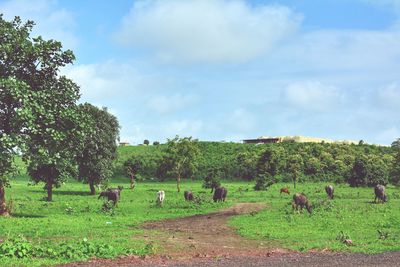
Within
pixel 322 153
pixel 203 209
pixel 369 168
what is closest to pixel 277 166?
pixel 369 168

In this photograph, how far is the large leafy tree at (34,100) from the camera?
32.7 metres

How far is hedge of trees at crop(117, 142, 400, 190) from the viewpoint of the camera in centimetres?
7662

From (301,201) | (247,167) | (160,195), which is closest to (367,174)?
(247,167)

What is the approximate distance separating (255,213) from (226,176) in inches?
2422

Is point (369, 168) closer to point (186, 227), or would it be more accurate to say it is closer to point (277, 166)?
point (277, 166)

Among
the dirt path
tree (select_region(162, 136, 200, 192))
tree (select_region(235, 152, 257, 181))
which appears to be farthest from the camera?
tree (select_region(235, 152, 257, 181))

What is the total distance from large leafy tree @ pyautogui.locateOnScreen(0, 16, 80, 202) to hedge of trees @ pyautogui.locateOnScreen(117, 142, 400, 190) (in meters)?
39.7

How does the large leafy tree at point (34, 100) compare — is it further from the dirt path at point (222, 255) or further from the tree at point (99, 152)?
the tree at point (99, 152)

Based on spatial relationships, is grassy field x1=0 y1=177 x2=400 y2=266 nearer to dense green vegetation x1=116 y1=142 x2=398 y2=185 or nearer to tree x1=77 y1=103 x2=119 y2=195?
tree x1=77 y1=103 x2=119 y2=195

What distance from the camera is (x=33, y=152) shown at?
113 feet

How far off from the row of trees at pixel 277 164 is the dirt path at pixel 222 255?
43006 millimetres

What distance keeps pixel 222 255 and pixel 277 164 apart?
66092 millimetres

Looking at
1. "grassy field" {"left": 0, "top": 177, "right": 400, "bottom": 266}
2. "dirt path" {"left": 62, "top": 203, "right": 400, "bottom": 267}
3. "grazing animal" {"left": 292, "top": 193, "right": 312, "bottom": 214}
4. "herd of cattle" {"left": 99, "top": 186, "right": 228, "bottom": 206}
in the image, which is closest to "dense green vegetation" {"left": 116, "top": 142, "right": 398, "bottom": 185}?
"herd of cattle" {"left": 99, "top": 186, "right": 228, "bottom": 206}

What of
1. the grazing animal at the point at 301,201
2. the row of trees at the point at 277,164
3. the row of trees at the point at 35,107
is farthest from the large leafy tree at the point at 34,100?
the row of trees at the point at 277,164
